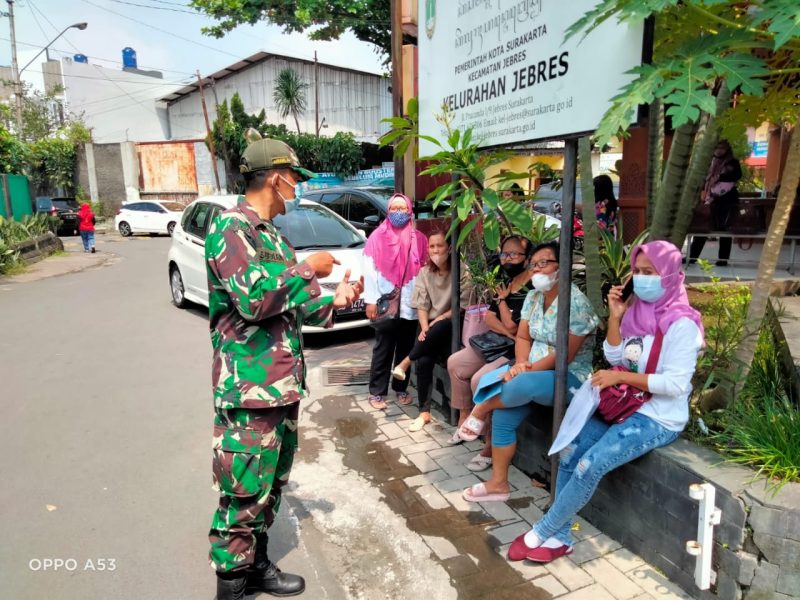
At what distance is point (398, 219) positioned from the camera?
5.02 meters

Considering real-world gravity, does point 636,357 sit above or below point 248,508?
above

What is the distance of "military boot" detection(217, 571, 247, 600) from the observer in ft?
8.48

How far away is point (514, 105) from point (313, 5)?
471 inches

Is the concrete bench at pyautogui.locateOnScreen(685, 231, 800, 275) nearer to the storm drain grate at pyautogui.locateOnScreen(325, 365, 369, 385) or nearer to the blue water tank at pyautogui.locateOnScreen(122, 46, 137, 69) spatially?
the storm drain grate at pyautogui.locateOnScreen(325, 365, 369, 385)

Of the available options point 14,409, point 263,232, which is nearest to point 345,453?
point 263,232

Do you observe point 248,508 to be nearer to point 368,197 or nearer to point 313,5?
point 368,197

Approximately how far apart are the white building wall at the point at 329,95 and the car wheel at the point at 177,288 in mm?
23572

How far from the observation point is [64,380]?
5984 millimetres

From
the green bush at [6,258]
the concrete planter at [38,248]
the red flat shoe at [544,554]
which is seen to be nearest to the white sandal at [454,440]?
the red flat shoe at [544,554]

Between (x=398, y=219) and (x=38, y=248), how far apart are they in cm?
1481

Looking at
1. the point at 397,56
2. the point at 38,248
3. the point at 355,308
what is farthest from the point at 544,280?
the point at 38,248

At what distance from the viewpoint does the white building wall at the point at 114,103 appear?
3788 centimetres

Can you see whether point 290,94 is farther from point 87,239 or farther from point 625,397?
point 625,397

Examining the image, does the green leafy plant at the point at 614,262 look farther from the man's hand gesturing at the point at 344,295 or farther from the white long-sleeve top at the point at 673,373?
the man's hand gesturing at the point at 344,295
